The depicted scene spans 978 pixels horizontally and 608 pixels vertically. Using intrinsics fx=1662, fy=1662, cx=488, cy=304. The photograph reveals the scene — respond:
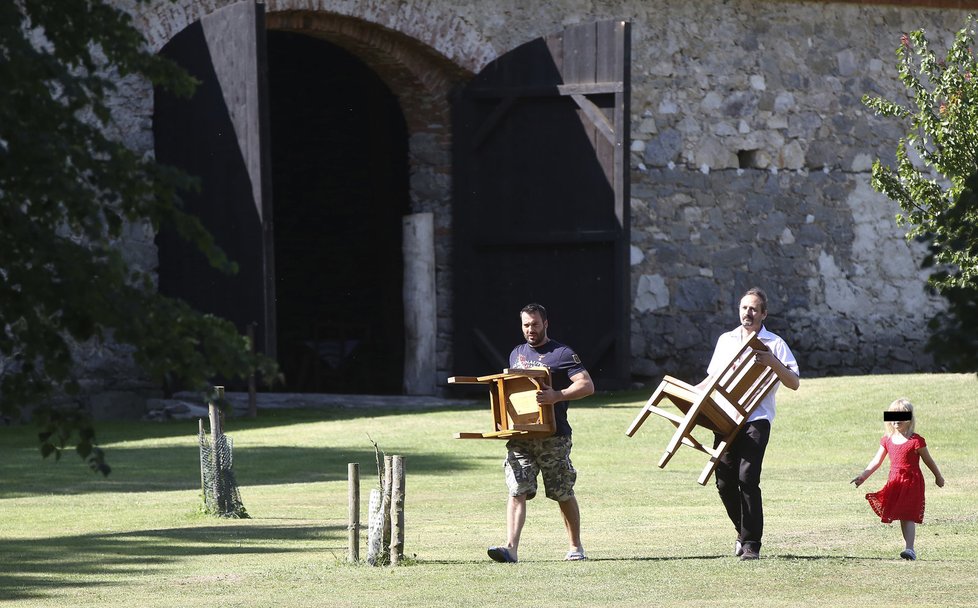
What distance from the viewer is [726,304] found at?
17672 mm

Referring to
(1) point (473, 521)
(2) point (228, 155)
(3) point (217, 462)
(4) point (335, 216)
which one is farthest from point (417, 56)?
(1) point (473, 521)

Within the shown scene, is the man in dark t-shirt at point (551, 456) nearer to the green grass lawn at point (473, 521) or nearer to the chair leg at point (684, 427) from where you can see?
the green grass lawn at point (473, 521)

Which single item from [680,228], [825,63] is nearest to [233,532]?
[680,228]

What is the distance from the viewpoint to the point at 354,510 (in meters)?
7.55

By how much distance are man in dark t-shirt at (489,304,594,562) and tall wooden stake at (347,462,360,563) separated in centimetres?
66

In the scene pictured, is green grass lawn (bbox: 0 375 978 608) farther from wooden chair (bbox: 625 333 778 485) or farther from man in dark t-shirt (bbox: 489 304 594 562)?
wooden chair (bbox: 625 333 778 485)

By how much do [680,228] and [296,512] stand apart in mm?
8565

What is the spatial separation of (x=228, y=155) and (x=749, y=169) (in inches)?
239

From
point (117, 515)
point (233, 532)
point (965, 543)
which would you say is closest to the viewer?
point (965, 543)

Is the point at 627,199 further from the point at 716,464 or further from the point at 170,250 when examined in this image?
the point at 716,464

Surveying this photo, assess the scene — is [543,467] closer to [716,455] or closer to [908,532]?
[716,455]

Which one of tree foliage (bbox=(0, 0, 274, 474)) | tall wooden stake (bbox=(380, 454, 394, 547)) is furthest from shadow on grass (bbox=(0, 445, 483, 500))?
tree foliage (bbox=(0, 0, 274, 474))

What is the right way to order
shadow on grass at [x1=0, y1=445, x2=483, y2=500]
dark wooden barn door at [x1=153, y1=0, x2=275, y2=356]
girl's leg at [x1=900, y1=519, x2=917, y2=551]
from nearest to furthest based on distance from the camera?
girl's leg at [x1=900, y1=519, x2=917, y2=551] < shadow on grass at [x1=0, y1=445, x2=483, y2=500] < dark wooden barn door at [x1=153, y1=0, x2=275, y2=356]

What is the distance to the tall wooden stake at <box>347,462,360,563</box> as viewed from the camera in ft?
24.5
